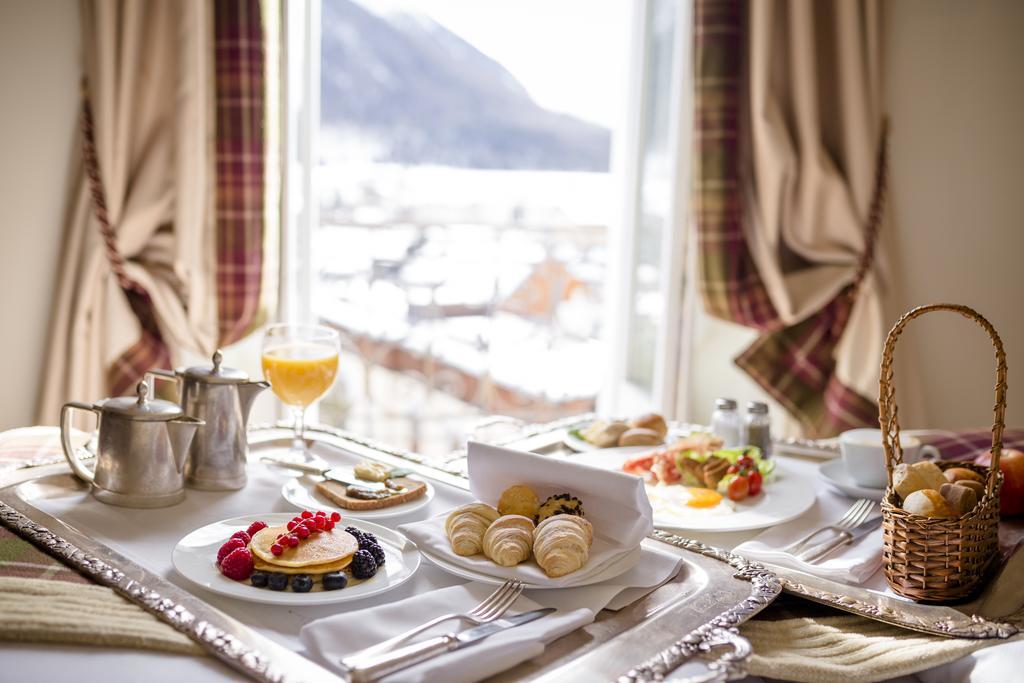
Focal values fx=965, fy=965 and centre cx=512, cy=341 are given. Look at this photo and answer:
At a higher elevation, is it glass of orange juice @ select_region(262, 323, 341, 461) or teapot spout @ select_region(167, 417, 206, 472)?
glass of orange juice @ select_region(262, 323, 341, 461)

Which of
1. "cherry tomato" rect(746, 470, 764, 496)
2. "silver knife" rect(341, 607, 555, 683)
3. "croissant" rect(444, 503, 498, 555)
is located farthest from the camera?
"cherry tomato" rect(746, 470, 764, 496)

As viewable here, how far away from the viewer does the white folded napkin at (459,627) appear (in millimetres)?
787

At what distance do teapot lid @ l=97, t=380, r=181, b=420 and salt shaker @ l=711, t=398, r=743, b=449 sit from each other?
2.76 ft

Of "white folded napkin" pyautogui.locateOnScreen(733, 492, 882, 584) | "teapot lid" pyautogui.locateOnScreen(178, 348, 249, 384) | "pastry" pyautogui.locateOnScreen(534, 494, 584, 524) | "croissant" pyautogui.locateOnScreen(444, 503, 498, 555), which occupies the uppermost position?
"teapot lid" pyautogui.locateOnScreen(178, 348, 249, 384)

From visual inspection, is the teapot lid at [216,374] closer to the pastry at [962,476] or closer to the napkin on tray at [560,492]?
the napkin on tray at [560,492]

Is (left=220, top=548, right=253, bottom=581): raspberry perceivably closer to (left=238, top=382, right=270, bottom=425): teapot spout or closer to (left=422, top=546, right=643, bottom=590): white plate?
(left=422, top=546, right=643, bottom=590): white plate

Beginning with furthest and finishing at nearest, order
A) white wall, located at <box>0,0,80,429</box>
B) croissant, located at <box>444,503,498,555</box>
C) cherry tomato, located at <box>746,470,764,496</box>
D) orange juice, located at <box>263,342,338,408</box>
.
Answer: white wall, located at <box>0,0,80,429</box> < orange juice, located at <box>263,342,338,408</box> < cherry tomato, located at <box>746,470,764,496</box> < croissant, located at <box>444,503,498,555</box>

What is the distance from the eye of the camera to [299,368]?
1487mm

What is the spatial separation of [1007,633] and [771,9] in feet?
6.77

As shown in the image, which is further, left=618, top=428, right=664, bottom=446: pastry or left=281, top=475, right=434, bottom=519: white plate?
left=618, top=428, right=664, bottom=446: pastry

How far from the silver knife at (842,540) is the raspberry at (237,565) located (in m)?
0.63

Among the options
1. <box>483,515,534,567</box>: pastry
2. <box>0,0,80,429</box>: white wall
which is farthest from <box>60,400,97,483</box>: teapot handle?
<box>0,0,80,429</box>: white wall

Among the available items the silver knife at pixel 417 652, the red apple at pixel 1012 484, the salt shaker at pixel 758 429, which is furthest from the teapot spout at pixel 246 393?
the red apple at pixel 1012 484

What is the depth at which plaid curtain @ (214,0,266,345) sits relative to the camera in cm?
254
